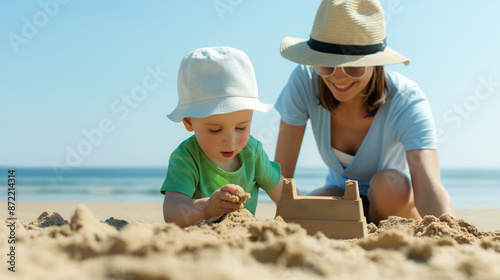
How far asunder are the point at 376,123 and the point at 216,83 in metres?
1.55

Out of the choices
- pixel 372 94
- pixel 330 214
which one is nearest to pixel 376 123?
pixel 372 94

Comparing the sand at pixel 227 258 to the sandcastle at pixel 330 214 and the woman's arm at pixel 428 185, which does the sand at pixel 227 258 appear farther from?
the woman's arm at pixel 428 185

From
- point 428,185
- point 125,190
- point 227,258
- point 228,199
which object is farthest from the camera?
point 125,190

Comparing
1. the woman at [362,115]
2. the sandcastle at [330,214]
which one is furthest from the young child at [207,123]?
the woman at [362,115]

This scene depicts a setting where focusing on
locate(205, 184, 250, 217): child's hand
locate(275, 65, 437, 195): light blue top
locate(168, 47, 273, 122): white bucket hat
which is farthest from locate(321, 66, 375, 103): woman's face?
locate(205, 184, 250, 217): child's hand

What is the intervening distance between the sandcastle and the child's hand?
0.26 m

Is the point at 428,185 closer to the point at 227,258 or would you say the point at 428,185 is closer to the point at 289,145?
the point at 289,145

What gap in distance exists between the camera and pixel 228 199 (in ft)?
6.64

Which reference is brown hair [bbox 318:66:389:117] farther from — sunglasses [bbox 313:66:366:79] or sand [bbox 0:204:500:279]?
sand [bbox 0:204:500:279]

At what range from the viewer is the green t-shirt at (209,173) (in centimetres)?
238

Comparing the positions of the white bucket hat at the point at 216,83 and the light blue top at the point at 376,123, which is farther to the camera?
the light blue top at the point at 376,123

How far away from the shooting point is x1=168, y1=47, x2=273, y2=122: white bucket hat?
2.30 meters

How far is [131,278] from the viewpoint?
0.97 metres

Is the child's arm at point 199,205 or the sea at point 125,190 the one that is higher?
the child's arm at point 199,205
